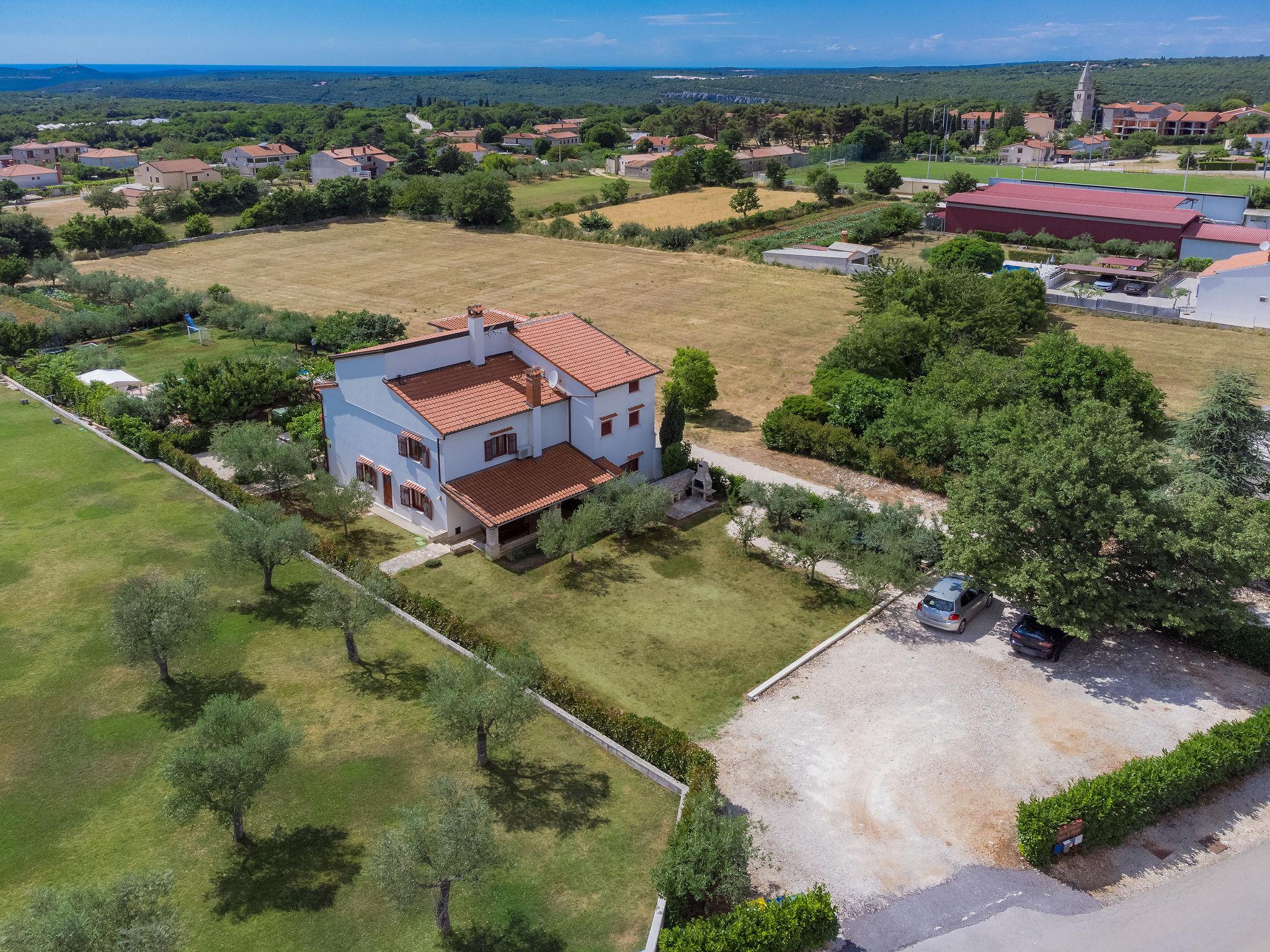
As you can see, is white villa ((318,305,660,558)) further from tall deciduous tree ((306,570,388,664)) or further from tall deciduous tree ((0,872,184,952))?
tall deciduous tree ((0,872,184,952))

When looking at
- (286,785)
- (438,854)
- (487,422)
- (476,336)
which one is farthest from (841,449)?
(438,854)

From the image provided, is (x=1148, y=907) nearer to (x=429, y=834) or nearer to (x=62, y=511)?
(x=429, y=834)

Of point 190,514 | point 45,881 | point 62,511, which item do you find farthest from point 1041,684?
point 62,511

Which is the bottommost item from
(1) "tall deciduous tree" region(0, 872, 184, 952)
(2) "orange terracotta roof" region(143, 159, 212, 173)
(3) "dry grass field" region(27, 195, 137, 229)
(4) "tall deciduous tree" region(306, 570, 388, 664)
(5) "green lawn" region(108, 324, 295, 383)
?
(5) "green lawn" region(108, 324, 295, 383)

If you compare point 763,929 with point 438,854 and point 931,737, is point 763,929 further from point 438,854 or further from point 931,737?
point 931,737

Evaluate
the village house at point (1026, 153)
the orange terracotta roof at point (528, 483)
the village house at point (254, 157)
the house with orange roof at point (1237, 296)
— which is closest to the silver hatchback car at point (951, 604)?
the orange terracotta roof at point (528, 483)

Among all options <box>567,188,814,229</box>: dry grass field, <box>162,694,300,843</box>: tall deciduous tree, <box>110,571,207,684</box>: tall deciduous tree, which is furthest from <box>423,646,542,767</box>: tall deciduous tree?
<box>567,188,814,229</box>: dry grass field
